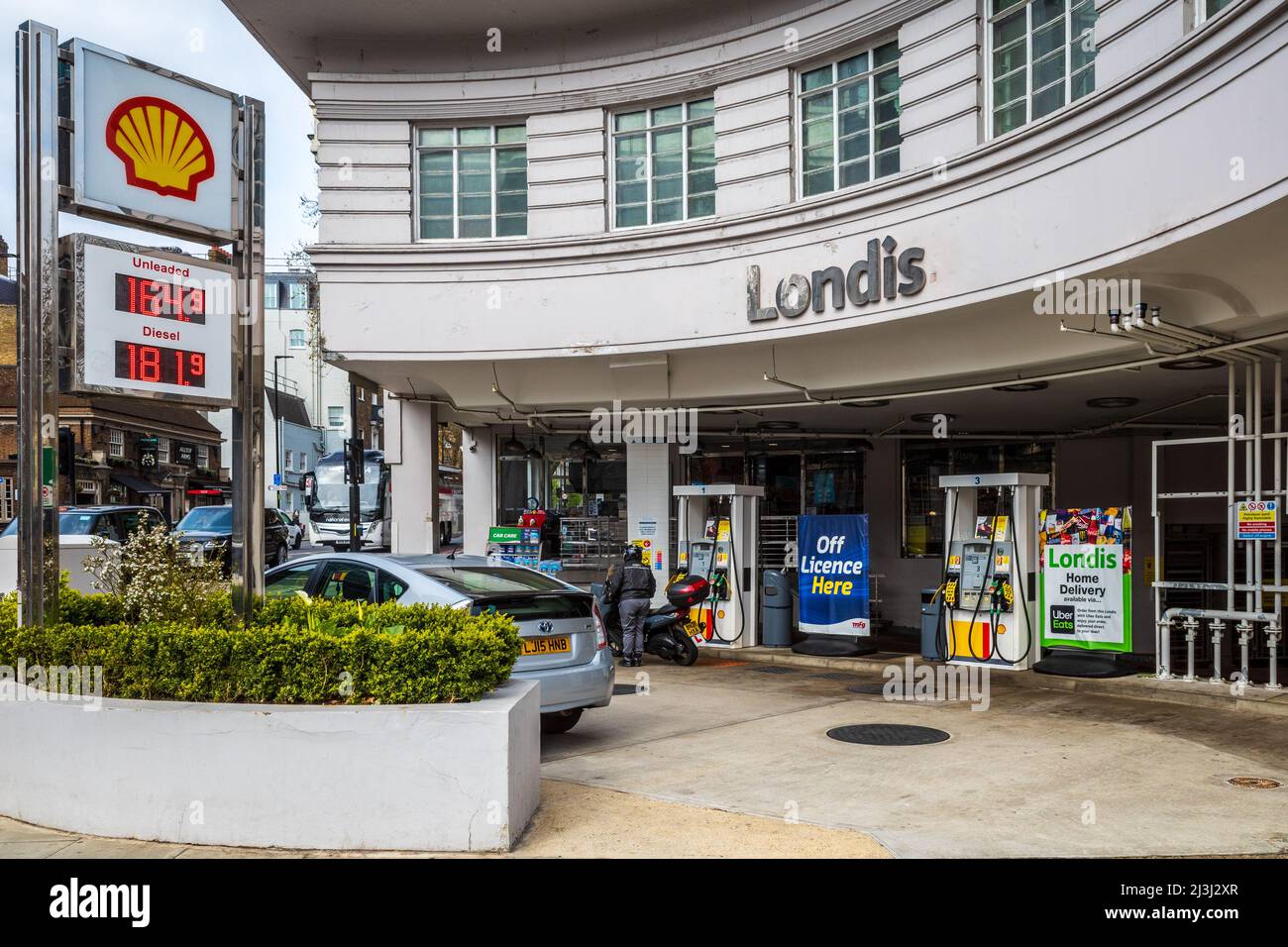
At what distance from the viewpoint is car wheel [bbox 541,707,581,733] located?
29.6ft

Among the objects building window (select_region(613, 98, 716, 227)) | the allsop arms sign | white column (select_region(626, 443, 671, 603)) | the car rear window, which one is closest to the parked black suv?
white column (select_region(626, 443, 671, 603))

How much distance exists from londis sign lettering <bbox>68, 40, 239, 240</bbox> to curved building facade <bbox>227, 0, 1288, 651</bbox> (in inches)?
278

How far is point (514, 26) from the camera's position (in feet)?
49.7

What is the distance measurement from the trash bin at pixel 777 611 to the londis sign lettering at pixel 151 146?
9.55m

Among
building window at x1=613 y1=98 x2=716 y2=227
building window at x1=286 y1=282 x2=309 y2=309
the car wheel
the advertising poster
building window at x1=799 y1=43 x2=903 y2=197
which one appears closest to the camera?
the car wheel

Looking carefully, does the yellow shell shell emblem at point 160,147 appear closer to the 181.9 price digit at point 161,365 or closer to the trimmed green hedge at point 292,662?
the 181.9 price digit at point 161,365

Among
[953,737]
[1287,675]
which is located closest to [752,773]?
[953,737]

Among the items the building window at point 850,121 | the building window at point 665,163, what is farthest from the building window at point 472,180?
the building window at point 850,121

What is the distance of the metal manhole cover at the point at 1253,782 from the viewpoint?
710 centimetres

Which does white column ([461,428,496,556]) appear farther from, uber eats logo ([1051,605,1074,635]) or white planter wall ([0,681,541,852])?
white planter wall ([0,681,541,852])

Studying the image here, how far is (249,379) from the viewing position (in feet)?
23.4

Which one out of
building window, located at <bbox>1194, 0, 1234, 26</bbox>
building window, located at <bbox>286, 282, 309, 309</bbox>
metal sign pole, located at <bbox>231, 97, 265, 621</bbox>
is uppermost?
building window, located at <bbox>286, 282, 309, 309</bbox>

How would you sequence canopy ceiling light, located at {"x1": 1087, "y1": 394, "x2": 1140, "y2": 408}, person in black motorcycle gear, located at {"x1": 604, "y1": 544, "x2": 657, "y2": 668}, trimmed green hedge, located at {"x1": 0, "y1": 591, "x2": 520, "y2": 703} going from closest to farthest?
trimmed green hedge, located at {"x1": 0, "y1": 591, "x2": 520, "y2": 703}
person in black motorcycle gear, located at {"x1": 604, "y1": 544, "x2": 657, "y2": 668}
canopy ceiling light, located at {"x1": 1087, "y1": 394, "x2": 1140, "y2": 408}
